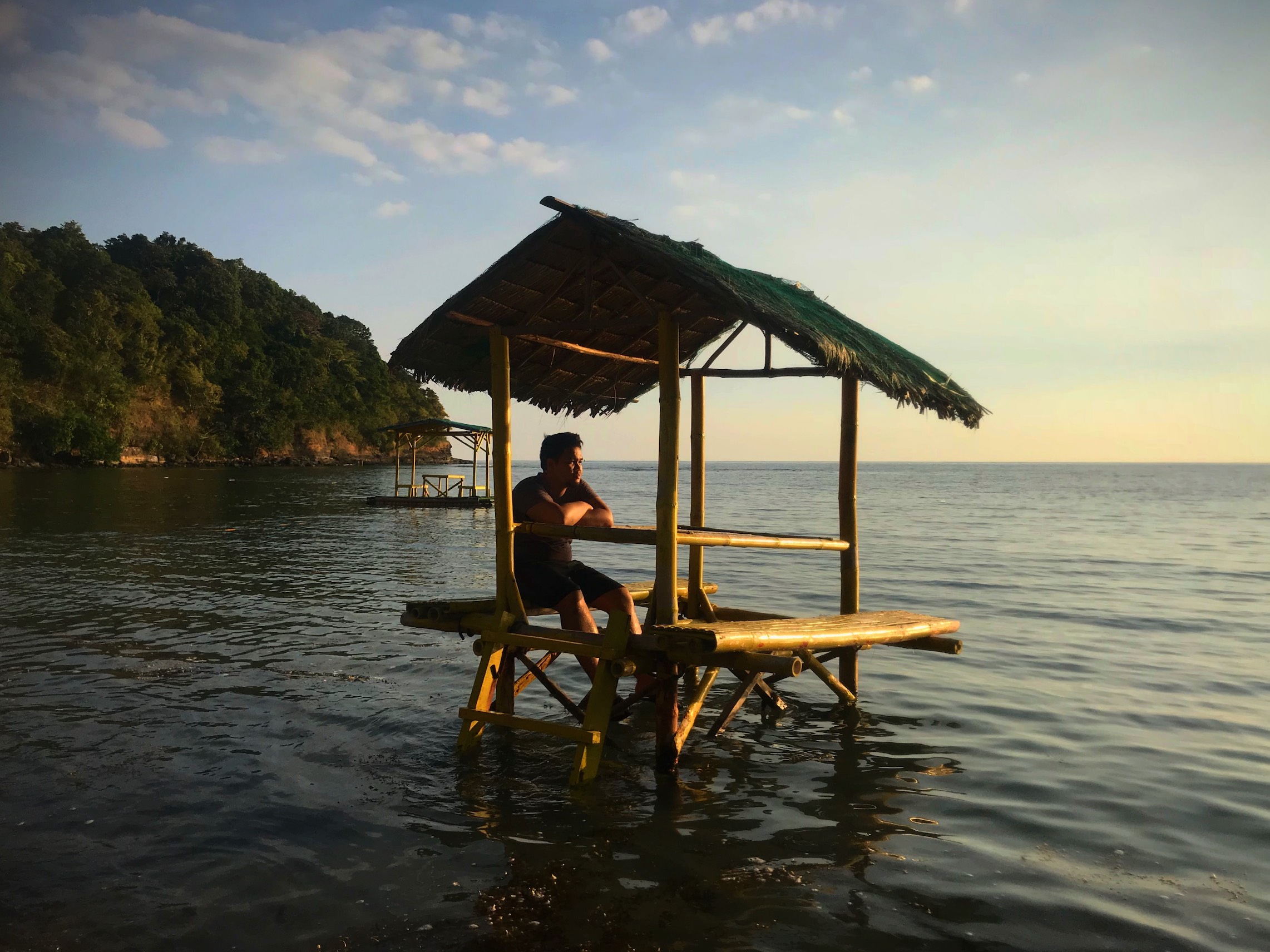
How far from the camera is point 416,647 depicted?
32.3ft

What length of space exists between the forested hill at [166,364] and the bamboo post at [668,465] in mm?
51514

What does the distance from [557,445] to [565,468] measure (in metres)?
0.17

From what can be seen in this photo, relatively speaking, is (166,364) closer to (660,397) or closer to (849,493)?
(849,493)

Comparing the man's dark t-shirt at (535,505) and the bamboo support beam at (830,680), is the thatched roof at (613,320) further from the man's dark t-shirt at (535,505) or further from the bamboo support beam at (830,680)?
the bamboo support beam at (830,680)

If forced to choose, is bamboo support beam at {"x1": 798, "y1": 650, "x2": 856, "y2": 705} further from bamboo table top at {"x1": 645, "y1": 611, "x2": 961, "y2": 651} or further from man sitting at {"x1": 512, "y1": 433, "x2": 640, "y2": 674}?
man sitting at {"x1": 512, "y1": 433, "x2": 640, "y2": 674}

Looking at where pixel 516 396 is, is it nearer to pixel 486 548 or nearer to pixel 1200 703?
pixel 1200 703

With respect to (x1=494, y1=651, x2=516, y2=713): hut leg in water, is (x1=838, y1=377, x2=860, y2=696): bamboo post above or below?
above

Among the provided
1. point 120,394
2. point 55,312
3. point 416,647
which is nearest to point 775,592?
point 416,647

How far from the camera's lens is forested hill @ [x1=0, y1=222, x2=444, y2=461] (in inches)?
2574

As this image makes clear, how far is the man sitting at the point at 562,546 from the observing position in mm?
6082

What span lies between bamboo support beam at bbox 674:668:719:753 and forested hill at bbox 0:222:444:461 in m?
50.9

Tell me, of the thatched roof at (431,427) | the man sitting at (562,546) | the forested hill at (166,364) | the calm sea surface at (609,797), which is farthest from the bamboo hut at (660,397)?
the forested hill at (166,364)

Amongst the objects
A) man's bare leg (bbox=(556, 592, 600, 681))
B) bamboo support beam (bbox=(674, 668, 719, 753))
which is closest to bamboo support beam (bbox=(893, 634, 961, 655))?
bamboo support beam (bbox=(674, 668, 719, 753))

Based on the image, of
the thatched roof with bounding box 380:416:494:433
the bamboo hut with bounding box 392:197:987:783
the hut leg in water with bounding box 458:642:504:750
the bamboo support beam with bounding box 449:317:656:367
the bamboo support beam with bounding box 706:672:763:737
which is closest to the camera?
the bamboo hut with bounding box 392:197:987:783
